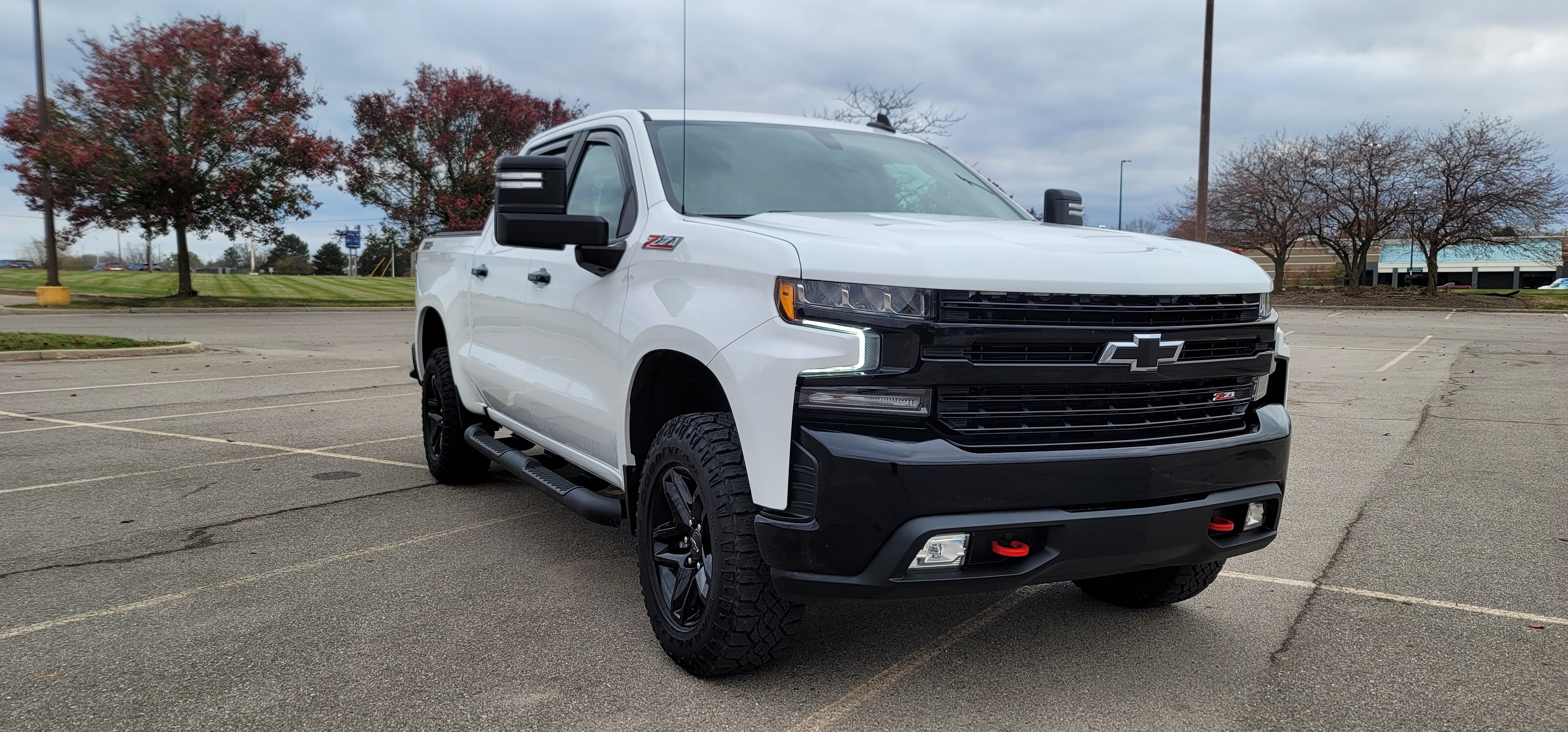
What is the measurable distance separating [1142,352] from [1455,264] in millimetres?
102207

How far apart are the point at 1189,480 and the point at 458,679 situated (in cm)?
235

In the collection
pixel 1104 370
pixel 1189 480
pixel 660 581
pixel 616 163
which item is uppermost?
pixel 616 163

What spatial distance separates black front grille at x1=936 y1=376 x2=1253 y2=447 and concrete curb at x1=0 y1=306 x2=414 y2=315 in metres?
27.5

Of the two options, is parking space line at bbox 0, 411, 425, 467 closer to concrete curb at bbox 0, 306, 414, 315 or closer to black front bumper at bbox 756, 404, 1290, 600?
black front bumper at bbox 756, 404, 1290, 600

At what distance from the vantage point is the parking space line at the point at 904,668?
3201 millimetres

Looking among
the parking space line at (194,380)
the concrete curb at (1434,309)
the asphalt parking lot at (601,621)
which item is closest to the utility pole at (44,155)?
the parking space line at (194,380)

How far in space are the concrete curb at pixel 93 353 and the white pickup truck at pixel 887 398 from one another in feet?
44.4

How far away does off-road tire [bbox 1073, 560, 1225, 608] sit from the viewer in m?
4.04

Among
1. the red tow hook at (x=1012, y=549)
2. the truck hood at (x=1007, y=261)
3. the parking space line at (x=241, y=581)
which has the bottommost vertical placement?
the parking space line at (x=241, y=581)

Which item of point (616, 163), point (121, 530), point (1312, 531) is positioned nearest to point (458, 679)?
point (616, 163)

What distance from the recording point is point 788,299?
301 cm

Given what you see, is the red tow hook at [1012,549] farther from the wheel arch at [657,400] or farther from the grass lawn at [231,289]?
the grass lawn at [231,289]

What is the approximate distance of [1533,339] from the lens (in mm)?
21094

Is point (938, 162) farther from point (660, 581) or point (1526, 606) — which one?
point (1526, 606)
